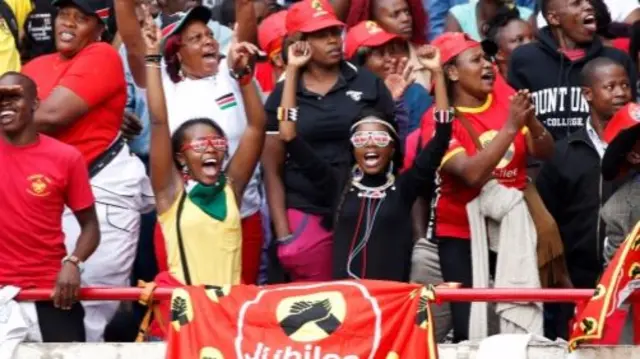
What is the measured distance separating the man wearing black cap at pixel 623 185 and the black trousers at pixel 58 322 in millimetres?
2795

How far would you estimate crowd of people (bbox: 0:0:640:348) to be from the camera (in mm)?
10945

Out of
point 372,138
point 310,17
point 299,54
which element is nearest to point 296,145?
point 372,138

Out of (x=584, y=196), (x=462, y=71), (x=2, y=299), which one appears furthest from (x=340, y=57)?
(x=2, y=299)

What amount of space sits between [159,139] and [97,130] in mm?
427

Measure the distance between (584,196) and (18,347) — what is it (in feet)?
10.7

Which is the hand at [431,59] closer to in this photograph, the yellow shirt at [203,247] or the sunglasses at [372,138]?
the sunglasses at [372,138]

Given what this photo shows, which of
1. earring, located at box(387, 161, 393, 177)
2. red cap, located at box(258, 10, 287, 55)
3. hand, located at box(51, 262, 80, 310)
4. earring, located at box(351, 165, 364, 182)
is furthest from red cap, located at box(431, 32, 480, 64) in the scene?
hand, located at box(51, 262, 80, 310)

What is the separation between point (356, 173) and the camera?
11.5 metres

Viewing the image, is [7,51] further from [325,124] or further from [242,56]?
[325,124]

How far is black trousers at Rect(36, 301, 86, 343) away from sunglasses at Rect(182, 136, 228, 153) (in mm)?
1045

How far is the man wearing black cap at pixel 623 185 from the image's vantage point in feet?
36.3

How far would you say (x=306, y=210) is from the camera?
466 inches

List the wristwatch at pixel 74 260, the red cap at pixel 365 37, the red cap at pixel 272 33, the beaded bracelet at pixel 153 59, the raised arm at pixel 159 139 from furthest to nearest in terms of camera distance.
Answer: the red cap at pixel 272 33
the red cap at pixel 365 37
the beaded bracelet at pixel 153 59
the raised arm at pixel 159 139
the wristwatch at pixel 74 260

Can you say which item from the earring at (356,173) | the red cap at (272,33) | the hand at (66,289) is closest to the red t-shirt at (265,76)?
the red cap at (272,33)
